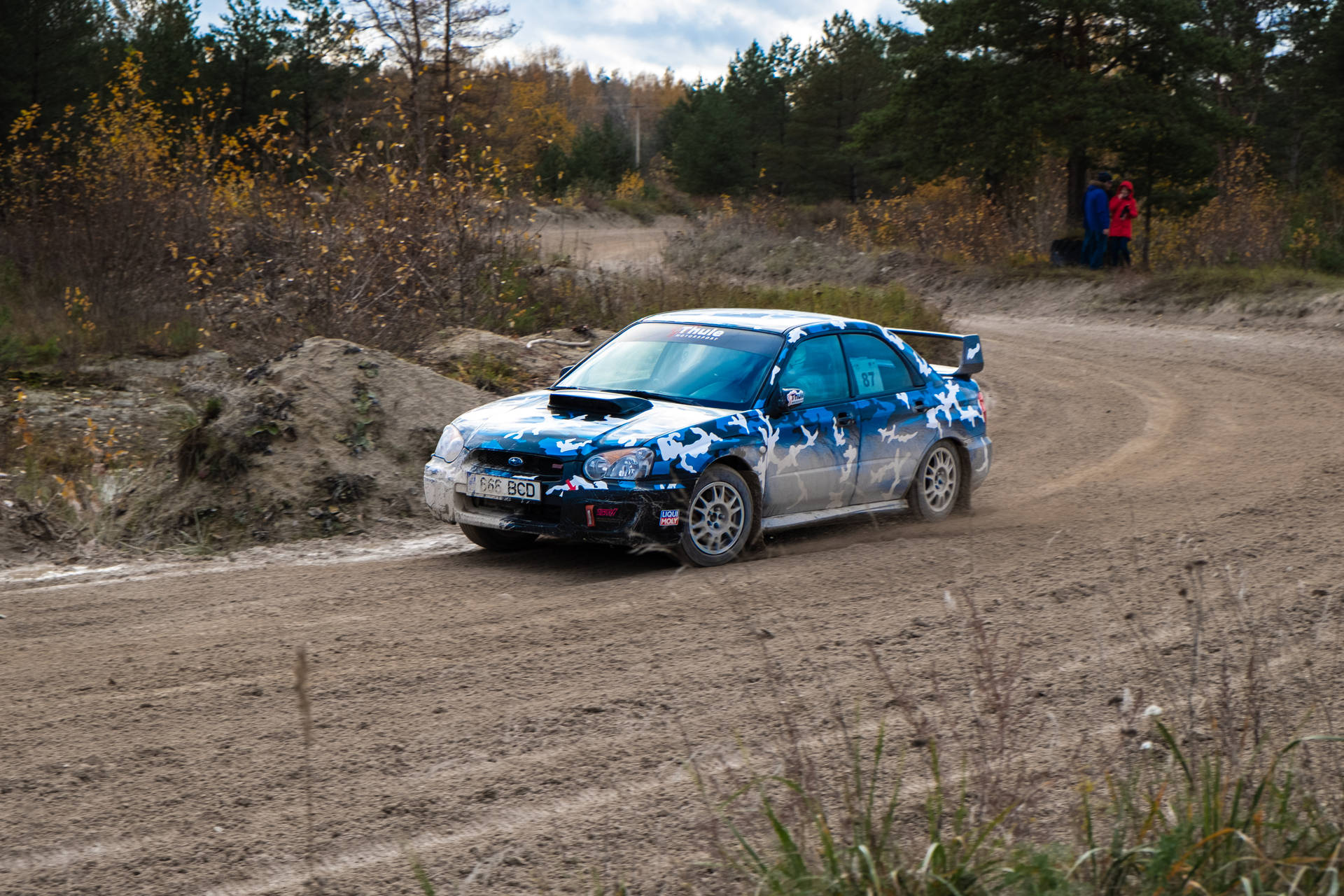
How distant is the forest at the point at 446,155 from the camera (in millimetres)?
15672

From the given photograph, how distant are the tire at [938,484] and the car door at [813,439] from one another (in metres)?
0.81

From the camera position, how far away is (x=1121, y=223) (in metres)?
28.7

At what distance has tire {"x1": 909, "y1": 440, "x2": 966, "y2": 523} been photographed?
989cm

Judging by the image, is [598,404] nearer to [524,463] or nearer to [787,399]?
[524,463]

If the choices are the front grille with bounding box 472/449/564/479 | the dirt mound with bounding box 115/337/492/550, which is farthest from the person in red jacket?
the front grille with bounding box 472/449/564/479

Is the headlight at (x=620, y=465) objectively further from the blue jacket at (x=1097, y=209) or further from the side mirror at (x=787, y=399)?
the blue jacket at (x=1097, y=209)

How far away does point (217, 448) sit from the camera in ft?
32.5

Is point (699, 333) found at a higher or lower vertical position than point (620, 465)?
higher

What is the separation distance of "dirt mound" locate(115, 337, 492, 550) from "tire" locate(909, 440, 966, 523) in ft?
12.3

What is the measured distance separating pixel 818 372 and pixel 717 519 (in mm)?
1527

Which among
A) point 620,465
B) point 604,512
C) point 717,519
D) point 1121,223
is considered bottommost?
point 717,519


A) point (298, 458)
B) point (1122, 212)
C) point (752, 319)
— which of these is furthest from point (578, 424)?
point (1122, 212)

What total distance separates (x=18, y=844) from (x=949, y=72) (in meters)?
31.2

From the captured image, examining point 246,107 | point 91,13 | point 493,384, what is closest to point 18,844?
point 493,384
